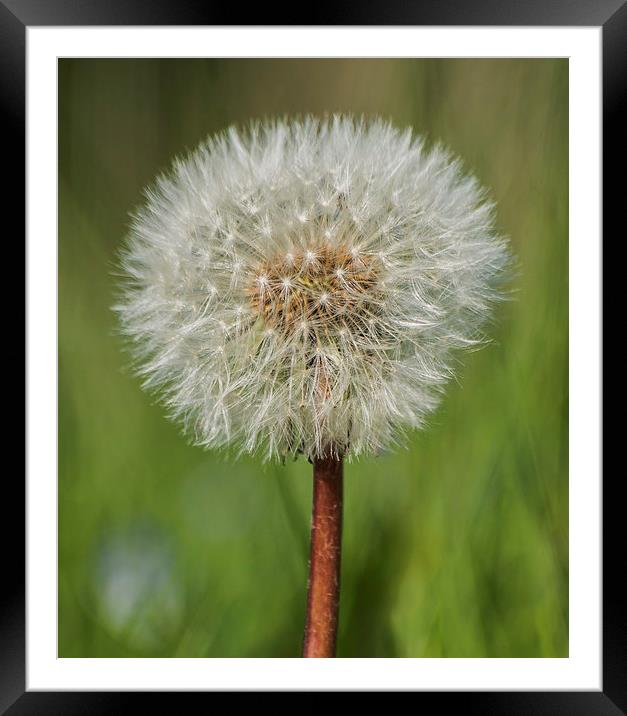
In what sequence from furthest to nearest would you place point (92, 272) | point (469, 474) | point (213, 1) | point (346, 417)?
point (92, 272) → point (469, 474) → point (213, 1) → point (346, 417)

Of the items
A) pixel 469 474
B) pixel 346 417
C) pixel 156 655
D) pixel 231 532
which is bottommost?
pixel 156 655

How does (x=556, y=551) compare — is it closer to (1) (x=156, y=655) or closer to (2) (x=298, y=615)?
(2) (x=298, y=615)

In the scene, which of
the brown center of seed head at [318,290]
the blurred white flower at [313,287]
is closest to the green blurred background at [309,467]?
the blurred white flower at [313,287]

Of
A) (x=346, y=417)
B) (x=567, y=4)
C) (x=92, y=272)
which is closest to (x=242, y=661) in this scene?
(x=346, y=417)

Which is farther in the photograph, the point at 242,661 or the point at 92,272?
the point at 92,272

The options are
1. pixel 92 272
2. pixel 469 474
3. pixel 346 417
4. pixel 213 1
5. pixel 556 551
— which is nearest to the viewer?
pixel 346 417
